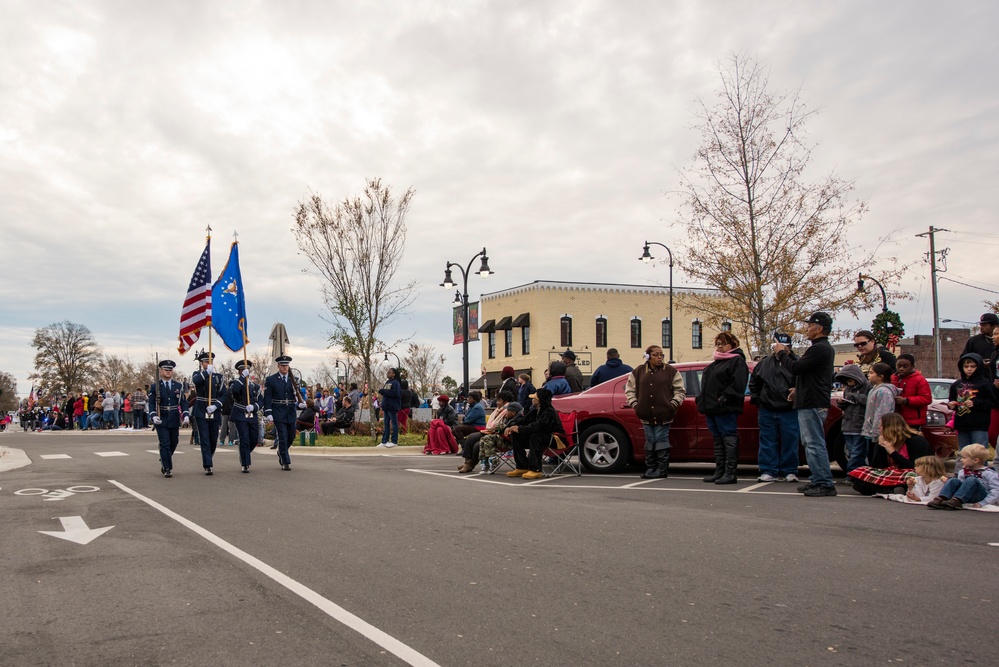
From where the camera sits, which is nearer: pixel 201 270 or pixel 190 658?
pixel 190 658

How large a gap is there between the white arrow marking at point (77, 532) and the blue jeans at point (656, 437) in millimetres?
7186

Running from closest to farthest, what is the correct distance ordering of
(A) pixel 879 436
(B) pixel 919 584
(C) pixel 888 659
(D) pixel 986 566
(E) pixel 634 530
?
(C) pixel 888 659 → (B) pixel 919 584 → (D) pixel 986 566 → (E) pixel 634 530 → (A) pixel 879 436

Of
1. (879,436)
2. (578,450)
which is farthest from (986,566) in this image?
(578,450)

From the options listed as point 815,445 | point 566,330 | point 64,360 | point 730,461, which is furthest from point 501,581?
point 64,360

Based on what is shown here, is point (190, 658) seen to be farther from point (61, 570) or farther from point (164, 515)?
point (164, 515)

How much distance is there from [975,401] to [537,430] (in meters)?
5.83

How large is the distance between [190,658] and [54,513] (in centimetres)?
619

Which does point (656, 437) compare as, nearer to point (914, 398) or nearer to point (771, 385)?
point (771, 385)

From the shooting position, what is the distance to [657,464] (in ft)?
39.5

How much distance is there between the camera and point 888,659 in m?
3.93

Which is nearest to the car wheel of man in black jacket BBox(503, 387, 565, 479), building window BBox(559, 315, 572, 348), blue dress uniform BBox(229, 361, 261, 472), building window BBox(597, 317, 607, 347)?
man in black jacket BBox(503, 387, 565, 479)

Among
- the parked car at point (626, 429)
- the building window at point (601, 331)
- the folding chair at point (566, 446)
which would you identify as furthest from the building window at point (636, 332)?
the folding chair at point (566, 446)

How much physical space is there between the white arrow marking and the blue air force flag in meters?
8.01

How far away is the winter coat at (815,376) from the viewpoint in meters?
9.95
